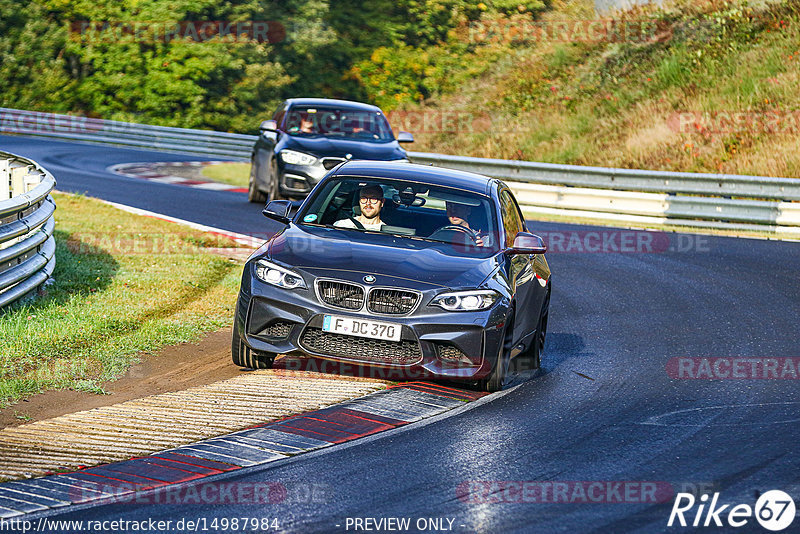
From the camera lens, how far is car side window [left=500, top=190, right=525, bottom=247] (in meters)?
9.32

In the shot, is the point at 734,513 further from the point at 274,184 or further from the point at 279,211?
the point at 274,184

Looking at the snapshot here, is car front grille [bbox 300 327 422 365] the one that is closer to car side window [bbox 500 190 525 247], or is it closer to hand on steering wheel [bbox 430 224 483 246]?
hand on steering wheel [bbox 430 224 483 246]

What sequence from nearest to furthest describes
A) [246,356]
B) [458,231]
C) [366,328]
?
[366,328] < [246,356] < [458,231]

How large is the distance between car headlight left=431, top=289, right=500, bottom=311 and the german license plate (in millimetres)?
340

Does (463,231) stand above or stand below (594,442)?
above

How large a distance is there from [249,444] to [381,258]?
2114 mm

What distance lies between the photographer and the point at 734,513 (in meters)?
5.51

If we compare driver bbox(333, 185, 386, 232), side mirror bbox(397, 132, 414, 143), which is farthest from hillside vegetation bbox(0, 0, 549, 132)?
driver bbox(333, 185, 386, 232)

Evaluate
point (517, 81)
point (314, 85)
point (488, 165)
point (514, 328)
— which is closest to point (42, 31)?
point (314, 85)

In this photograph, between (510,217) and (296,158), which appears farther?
(296,158)

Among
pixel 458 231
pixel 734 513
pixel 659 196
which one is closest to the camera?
pixel 734 513

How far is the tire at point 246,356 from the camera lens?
8.23m

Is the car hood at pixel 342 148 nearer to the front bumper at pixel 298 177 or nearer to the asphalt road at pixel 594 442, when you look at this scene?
the front bumper at pixel 298 177

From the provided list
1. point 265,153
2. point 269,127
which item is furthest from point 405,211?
point 265,153
